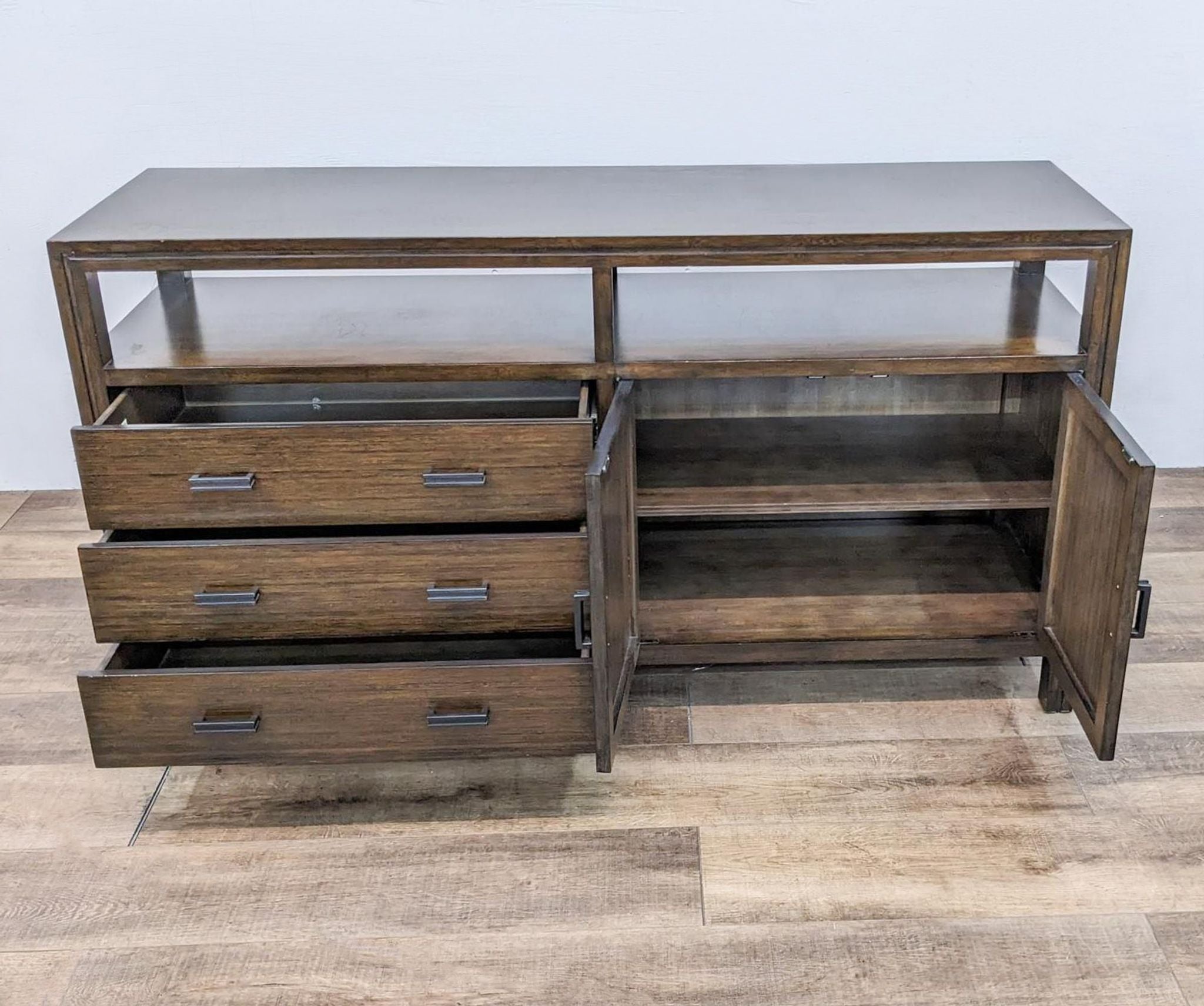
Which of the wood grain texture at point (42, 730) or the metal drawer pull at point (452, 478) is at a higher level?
the metal drawer pull at point (452, 478)

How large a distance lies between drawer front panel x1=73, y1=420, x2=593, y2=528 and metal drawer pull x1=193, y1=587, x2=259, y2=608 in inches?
2.8

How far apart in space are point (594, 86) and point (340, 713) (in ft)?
Result: 3.20

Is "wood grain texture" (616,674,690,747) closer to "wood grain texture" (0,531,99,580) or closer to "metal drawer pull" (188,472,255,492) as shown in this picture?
"metal drawer pull" (188,472,255,492)

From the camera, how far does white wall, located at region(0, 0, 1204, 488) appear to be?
1.87 metres

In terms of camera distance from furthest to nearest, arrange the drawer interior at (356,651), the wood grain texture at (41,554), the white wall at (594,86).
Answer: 1. the wood grain texture at (41,554)
2. the white wall at (594,86)
3. the drawer interior at (356,651)

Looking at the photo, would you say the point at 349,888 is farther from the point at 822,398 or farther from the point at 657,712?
the point at 822,398

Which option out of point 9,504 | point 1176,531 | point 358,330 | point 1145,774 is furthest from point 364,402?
point 1176,531

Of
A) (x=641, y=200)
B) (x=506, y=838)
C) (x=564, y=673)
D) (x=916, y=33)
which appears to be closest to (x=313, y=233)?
(x=641, y=200)

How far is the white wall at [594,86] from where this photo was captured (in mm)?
1872

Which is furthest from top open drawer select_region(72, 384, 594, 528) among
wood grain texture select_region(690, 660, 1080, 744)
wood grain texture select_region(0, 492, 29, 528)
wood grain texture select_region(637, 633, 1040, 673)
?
wood grain texture select_region(0, 492, 29, 528)

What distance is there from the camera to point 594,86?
191cm

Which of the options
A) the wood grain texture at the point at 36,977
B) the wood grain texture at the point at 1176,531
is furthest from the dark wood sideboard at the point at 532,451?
the wood grain texture at the point at 1176,531

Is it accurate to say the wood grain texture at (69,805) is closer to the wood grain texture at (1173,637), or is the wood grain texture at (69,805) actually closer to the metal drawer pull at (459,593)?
the metal drawer pull at (459,593)

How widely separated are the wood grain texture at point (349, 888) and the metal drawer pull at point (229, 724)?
0.45 ft
